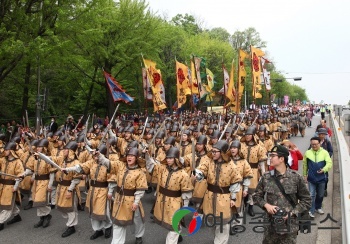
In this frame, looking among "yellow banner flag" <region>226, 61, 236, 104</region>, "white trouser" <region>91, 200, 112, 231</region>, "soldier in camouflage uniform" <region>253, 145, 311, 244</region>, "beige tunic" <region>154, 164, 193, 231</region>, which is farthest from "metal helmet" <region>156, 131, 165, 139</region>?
"yellow banner flag" <region>226, 61, 236, 104</region>

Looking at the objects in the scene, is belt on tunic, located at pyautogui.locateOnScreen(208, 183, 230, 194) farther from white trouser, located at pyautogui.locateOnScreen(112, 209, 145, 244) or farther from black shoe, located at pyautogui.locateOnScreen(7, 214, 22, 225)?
black shoe, located at pyautogui.locateOnScreen(7, 214, 22, 225)

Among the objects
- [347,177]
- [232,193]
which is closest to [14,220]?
[232,193]

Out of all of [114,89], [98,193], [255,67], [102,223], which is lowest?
[102,223]

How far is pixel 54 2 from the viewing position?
50.7 feet

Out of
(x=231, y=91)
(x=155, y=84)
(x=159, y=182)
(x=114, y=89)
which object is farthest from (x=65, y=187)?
(x=231, y=91)

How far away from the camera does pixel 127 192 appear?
6.60 meters

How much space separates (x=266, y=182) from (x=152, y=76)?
1311cm

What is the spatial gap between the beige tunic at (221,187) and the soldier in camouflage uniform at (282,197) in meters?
1.94

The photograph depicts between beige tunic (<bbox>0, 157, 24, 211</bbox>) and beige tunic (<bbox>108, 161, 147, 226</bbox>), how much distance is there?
295 cm

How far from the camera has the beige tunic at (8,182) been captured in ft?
26.4

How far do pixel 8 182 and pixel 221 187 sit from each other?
16.3 feet

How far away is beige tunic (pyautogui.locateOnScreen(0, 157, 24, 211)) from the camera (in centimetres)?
805

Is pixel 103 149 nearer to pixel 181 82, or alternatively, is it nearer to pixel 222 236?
pixel 222 236

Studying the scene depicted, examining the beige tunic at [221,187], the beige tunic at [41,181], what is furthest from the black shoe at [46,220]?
the beige tunic at [221,187]
